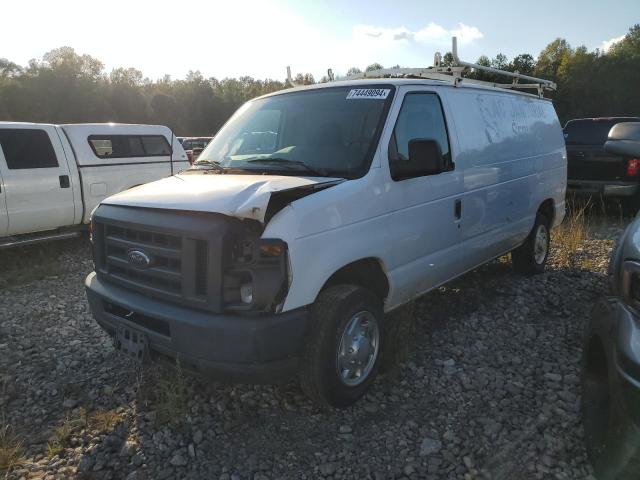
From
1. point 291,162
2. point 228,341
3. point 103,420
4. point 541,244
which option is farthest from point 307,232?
point 541,244

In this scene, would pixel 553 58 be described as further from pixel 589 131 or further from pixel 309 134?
pixel 309 134

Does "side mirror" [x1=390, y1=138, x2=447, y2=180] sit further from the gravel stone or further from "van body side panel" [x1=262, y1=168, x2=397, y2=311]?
the gravel stone

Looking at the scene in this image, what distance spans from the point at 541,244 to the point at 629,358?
4.29 meters

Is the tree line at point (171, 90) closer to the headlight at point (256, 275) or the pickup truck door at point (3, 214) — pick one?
the pickup truck door at point (3, 214)

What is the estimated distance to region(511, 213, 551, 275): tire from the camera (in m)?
5.81

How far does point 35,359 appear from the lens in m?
4.15

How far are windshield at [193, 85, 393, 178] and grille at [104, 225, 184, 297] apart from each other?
911 millimetres

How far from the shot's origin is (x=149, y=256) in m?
3.02

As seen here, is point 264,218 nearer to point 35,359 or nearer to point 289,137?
point 289,137

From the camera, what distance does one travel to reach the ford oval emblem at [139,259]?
302cm

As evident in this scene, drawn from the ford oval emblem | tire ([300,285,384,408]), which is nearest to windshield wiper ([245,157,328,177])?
tire ([300,285,384,408])

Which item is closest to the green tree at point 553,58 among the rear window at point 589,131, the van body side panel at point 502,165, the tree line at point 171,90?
the tree line at point 171,90

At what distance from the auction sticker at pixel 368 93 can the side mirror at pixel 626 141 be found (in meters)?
1.66

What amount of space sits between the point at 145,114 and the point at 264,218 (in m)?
57.0
